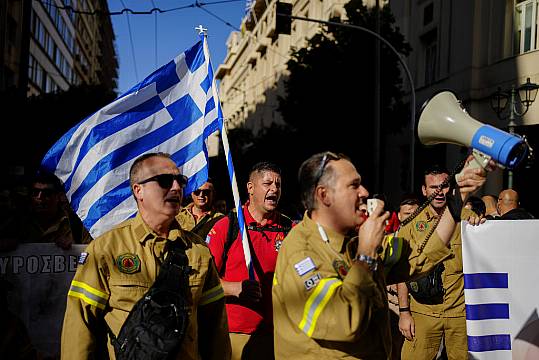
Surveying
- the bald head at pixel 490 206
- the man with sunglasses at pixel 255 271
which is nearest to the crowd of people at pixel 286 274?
the man with sunglasses at pixel 255 271

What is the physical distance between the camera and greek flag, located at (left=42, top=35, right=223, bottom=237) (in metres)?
4.31

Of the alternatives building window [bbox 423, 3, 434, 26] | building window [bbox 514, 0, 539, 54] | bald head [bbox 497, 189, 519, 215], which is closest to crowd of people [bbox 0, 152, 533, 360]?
bald head [bbox 497, 189, 519, 215]

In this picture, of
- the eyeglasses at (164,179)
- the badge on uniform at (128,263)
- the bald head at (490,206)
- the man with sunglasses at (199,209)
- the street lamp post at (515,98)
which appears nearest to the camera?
the badge on uniform at (128,263)

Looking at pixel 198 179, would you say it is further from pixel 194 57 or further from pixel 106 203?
pixel 194 57

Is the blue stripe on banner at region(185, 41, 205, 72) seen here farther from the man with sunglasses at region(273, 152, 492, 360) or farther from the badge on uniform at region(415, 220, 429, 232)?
the badge on uniform at region(415, 220, 429, 232)

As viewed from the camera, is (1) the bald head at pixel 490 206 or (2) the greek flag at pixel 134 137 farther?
(1) the bald head at pixel 490 206

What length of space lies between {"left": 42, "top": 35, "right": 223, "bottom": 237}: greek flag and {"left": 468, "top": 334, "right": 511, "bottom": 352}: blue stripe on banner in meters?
2.48

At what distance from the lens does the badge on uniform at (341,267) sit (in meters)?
2.65

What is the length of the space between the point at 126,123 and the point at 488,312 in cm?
324

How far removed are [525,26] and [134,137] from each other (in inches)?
487

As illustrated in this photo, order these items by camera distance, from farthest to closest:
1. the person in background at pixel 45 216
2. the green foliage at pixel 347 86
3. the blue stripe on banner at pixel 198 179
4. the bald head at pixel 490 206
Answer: the green foliage at pixel 347 86 → the bald head at pixel 490 206 → the person in background at pixel 45 216 → the blue stripe on banner at pixel 198 179

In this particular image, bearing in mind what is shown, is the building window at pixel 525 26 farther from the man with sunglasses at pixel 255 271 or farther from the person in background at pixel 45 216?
the person in background at pixel 45 216

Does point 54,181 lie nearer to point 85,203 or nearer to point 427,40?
point 85,203

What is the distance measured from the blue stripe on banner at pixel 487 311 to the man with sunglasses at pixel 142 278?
219 centimetres
